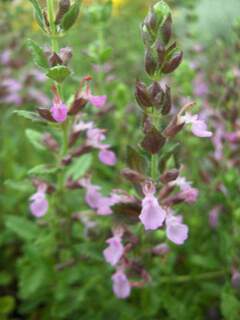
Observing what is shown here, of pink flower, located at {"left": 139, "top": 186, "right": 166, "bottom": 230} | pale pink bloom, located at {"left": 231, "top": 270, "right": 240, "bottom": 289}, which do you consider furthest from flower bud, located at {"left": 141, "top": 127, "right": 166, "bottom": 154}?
pale pink bloom, located at {"left": 231, "top": 270, "right": 240, "bottom": 289}

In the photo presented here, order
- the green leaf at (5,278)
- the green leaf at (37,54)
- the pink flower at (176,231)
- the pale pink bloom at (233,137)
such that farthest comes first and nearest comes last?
the green leaf at (5,278), the pale pink bloom at (233,137), the green leaf at (37,54), the pink flower at (176,231)

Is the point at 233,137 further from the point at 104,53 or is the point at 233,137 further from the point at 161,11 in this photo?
the point at 161,11

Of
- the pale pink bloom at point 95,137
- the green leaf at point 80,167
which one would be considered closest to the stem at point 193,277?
the green leaf at point 80,167

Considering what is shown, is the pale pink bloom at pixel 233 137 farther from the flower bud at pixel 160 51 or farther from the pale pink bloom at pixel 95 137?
the flower bud at pixel 160 51

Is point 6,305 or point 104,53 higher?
point 104,53

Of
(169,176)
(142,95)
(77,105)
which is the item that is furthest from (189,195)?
(77,105)

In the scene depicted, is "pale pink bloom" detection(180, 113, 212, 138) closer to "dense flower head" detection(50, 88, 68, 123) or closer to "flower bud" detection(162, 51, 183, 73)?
"flower bud" detection(162, 51, 183, 73)
